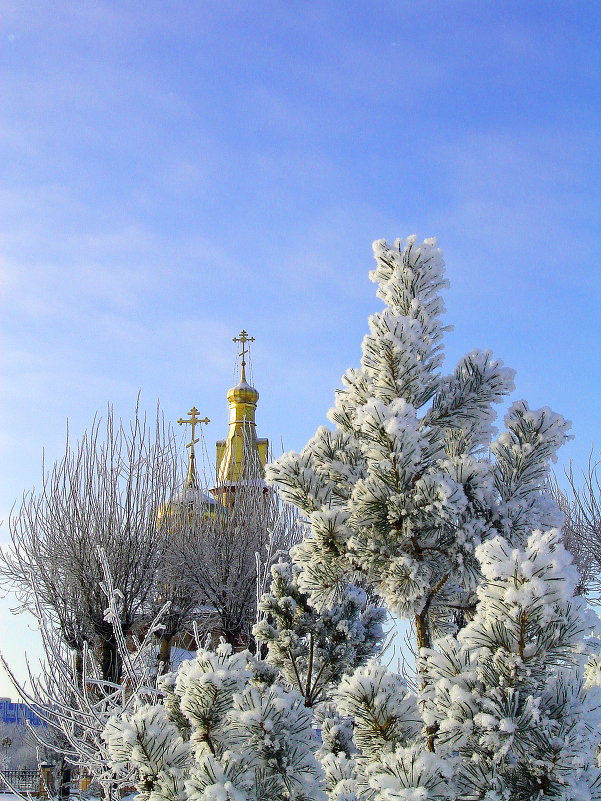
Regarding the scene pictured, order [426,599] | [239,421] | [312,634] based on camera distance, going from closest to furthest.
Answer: [426,599] < [312,634] < [239,421]

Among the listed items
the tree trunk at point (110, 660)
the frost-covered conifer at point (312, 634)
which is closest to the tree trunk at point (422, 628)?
the frost-covered conifer at point (312, 634)

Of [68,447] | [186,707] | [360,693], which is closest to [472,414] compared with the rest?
[360,693]

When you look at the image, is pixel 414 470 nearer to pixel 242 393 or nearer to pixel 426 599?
pixel 426 599

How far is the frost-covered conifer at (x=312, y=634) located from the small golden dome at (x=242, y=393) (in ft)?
73.6

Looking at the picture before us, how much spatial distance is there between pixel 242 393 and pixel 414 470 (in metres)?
25.1

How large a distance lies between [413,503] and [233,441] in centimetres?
2472

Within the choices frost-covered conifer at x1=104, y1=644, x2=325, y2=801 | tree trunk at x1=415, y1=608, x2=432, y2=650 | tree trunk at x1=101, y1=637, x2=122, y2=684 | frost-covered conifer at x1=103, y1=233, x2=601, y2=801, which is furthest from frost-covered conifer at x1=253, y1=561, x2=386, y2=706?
tree trunk at x1=101, y1=637, x2=122, y2=684

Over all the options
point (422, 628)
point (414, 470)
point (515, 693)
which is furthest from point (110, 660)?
point (515, 693)

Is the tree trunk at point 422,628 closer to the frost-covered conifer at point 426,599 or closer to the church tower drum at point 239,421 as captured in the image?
the frost-covered conifer at point 426,599

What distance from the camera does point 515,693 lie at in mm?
2113

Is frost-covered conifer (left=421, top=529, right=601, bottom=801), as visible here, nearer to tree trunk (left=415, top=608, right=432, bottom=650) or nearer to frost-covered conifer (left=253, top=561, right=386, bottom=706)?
tree trunk (left=415, top=608, right=432, bottom=650)

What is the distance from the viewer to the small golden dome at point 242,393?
27844 mm

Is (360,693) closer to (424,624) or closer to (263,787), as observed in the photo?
(263,787)


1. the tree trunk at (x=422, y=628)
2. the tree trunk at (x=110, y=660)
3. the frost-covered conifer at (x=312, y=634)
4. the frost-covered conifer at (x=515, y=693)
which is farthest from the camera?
the tree trunk at (x=110, y=660)
